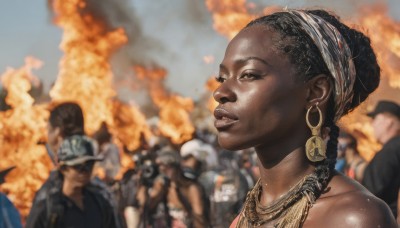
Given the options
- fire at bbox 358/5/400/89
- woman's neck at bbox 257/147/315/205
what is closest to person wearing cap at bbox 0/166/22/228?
→ fire at bbox 358/5/400/89

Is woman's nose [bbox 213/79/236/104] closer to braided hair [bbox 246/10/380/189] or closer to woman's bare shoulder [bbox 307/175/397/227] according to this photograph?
braided hair [bbox 246/10/380/189]

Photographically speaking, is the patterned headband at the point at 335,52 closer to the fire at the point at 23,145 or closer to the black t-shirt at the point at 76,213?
the black t-shirt at the point at 76,213

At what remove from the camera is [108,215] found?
705cm

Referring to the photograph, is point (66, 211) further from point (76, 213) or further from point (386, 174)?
point (386, 174)

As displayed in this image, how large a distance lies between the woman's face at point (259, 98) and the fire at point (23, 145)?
351 inches

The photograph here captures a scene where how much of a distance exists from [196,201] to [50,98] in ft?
16.6

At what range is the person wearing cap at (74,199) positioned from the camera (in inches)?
261

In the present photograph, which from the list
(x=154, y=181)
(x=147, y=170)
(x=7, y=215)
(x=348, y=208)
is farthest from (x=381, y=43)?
(x=147, y=170)

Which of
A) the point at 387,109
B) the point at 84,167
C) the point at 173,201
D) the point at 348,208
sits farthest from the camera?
the point at 173,201

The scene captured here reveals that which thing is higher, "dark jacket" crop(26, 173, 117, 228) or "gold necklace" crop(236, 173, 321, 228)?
"gold necklace" crop(236, 173, 321, 228)

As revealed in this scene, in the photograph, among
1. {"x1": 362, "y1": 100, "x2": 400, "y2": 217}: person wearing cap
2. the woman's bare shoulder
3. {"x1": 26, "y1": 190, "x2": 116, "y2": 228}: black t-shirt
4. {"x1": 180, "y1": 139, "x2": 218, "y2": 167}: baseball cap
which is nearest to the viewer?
the woman's bare shoulder

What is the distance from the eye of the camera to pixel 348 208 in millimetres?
2408

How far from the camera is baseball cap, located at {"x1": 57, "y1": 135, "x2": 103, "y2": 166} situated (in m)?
7.16

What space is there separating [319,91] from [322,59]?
0.09m
